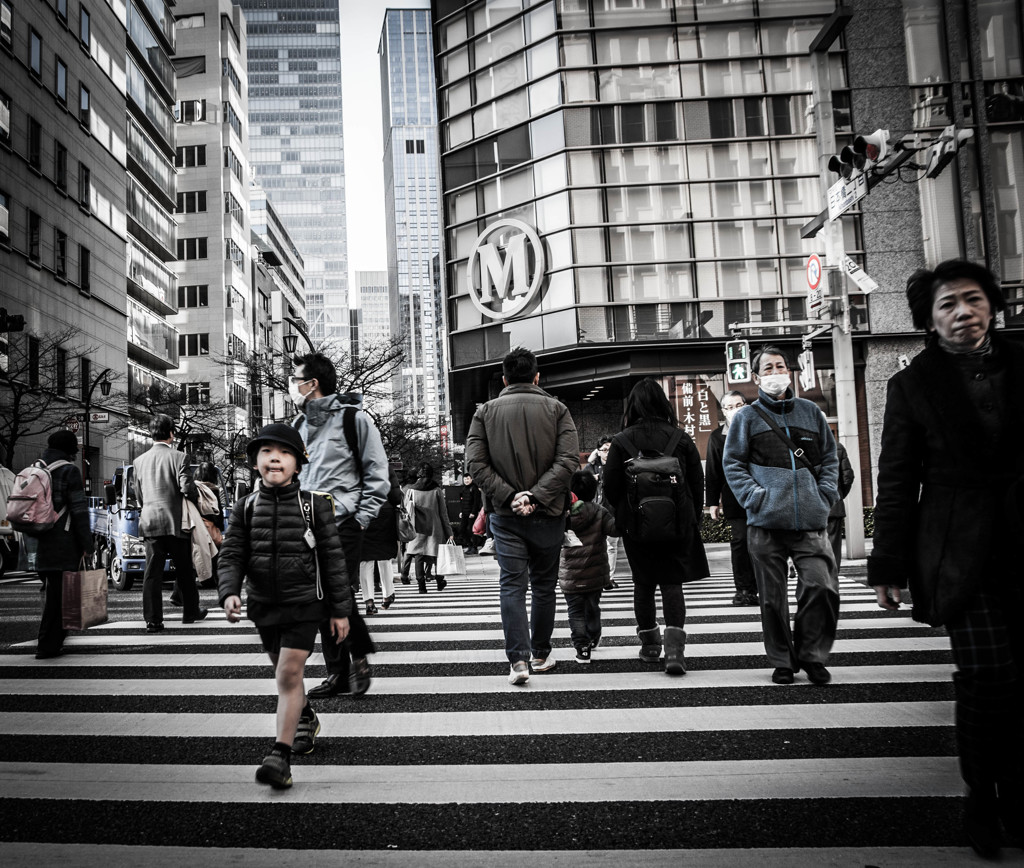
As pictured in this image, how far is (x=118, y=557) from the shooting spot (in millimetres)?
14930

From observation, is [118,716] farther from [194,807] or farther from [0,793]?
[194,807]

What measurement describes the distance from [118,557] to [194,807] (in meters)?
12.6

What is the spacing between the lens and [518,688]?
5461 millimetres

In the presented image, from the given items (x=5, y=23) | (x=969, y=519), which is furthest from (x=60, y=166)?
(x=969, y=519)

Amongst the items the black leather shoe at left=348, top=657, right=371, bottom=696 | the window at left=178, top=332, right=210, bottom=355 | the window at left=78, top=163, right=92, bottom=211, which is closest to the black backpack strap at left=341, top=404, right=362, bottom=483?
the black leather shoe at left=348, top=657, right=371, bottom=696

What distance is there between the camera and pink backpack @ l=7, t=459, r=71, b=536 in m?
7.07

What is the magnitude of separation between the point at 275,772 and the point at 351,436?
212cm

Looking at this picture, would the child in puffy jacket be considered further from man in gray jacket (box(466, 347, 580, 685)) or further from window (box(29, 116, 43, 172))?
window (box(29, 116, 43, 172))

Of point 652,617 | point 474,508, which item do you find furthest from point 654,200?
point 652,617

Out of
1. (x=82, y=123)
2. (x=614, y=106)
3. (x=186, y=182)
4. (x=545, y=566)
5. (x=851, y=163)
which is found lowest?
(x=545, y=566)

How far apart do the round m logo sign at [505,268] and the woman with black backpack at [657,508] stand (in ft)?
76.3

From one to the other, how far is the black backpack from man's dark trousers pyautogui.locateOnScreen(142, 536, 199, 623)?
16.6 feet

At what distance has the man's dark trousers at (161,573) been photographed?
8609 millimetres

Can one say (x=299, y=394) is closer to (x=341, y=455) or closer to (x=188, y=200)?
(x=341, y=455)
